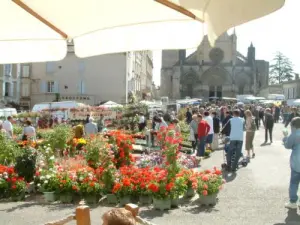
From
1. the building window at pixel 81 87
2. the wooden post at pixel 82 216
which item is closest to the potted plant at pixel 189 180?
the wooden post at pixel 82 216

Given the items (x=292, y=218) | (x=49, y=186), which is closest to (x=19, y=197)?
(x=49, y=186)

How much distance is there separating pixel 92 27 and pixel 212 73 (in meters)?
91.0

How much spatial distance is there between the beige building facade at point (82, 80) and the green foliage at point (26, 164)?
4165 centimetres

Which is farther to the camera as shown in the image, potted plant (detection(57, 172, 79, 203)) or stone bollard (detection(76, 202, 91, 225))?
potted plant (detection(57, 172, 79, 203))

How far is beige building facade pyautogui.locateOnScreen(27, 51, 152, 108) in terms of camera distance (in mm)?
52719

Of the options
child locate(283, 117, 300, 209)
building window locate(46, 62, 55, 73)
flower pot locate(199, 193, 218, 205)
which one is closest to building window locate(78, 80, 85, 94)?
building window locate(46, 62, 55, 73)

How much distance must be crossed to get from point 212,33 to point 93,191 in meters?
7.24

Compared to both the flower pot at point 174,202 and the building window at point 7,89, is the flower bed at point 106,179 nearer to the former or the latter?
the flower pot at point 174,202

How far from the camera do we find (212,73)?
93.8m

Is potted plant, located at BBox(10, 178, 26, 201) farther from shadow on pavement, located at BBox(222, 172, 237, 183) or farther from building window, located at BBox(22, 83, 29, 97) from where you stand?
building window, located at BBox(22, 83, 29, 97)

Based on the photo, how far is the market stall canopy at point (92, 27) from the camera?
3.71m

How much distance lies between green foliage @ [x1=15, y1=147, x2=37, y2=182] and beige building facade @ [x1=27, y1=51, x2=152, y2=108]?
41646 mm

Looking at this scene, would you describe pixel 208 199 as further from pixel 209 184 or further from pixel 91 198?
pixel 91 198

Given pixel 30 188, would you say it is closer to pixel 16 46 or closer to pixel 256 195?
pixel 256 195
